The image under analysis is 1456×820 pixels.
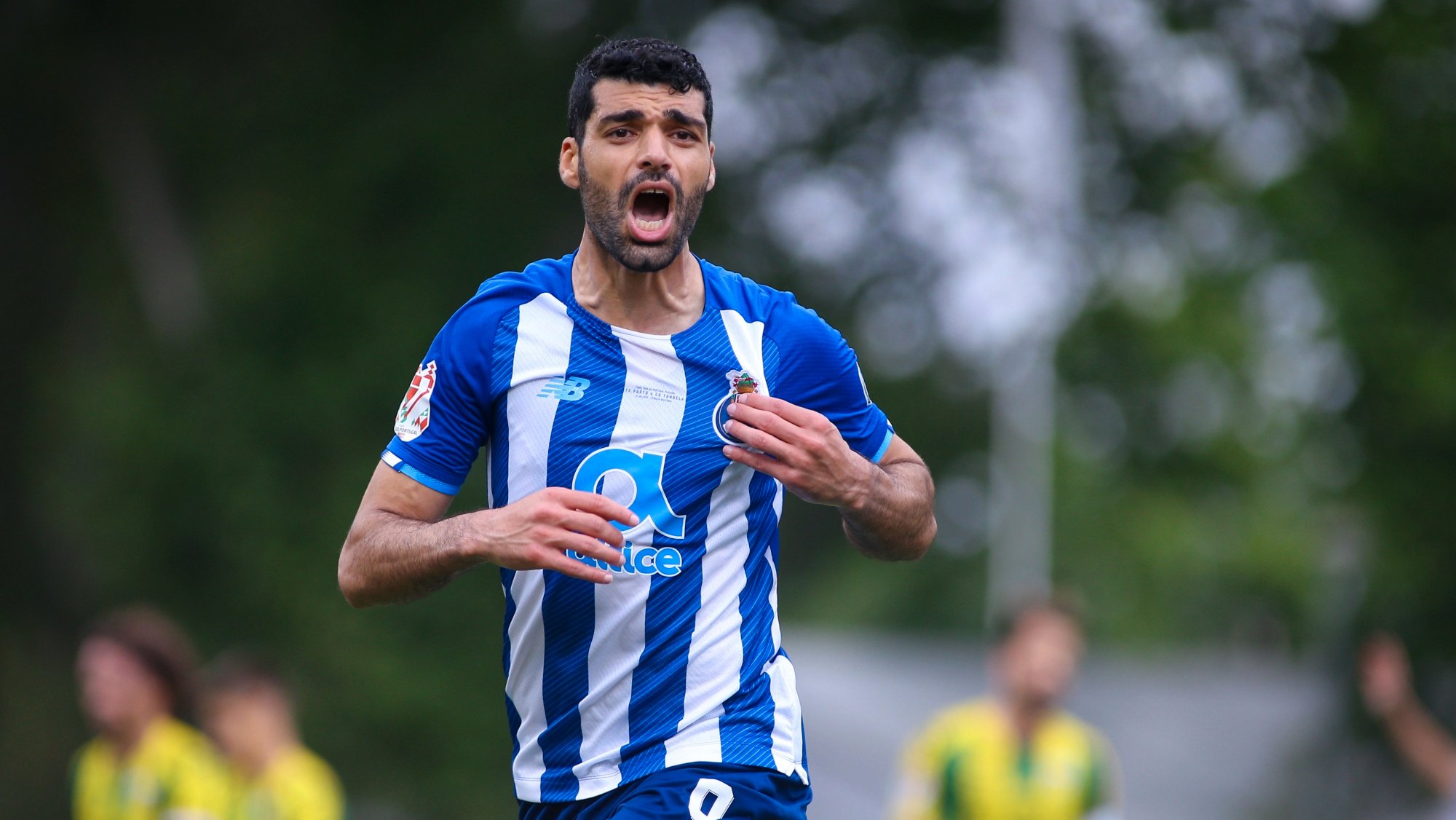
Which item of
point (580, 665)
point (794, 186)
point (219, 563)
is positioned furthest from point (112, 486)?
point (580, 665)

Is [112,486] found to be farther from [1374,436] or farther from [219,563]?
[1374,436]

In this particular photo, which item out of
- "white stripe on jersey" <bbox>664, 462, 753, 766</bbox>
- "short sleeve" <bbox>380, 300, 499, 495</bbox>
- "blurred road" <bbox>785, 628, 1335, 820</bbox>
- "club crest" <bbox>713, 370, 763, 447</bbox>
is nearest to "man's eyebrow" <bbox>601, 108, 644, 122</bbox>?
"short sleeve" <bbox>380, 300, 499, 495</bbox>

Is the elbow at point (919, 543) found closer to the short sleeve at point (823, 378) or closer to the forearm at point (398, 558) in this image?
the short sleeve at point (823, 378)

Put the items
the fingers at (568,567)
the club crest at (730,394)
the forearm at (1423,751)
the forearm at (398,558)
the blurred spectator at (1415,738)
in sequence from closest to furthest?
the fingers at (568,567)
the forearm at (398,558)
the club crest at (730,394)
the blurred spectator at (1415,738)
the forearm at (1423,751)

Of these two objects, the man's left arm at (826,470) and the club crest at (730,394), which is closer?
the man's left arm at (826,470)

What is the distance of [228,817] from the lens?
29.9 ft

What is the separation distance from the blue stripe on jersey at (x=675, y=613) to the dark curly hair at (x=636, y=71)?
2.31 ft

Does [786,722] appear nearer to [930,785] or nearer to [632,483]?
[632,483]

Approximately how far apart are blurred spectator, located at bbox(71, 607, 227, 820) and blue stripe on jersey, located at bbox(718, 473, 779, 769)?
542cm

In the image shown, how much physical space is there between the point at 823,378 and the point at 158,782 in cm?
577

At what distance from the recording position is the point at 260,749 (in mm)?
9383

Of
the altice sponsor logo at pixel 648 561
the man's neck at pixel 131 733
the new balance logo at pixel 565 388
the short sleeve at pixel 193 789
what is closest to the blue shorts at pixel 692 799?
the altice sponsor logo at pixel 648 561

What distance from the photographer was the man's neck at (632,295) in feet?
14.2

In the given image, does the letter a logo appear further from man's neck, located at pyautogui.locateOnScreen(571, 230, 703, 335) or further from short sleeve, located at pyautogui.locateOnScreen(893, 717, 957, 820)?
short sleeve, located at pyautogui.locateOnScreen(893, 717, 957, 820)
